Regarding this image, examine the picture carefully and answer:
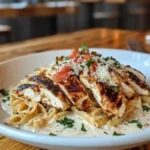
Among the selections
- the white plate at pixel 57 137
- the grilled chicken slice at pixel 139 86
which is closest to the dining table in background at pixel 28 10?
the white plate at pixel 57 137

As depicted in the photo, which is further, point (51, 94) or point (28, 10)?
point (28, 10)

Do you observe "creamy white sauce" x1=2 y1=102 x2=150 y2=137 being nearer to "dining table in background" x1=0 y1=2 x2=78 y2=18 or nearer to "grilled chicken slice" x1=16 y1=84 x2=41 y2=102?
"grilled chicken slice" x1=16 y1=84 x2=41 y2=102

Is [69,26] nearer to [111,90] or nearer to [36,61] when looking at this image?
[36,61]

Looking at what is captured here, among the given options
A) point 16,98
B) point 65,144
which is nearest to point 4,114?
point 16,98

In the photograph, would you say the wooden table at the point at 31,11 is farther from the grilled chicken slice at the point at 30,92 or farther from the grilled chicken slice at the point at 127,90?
the grilled chicken slice at the point at 127,90

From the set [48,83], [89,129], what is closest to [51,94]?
[48,83]

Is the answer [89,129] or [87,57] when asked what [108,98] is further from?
[87,57]
